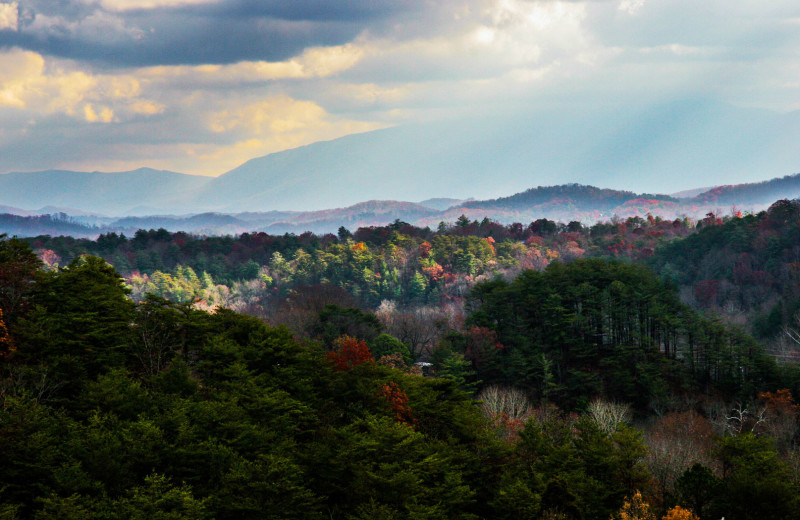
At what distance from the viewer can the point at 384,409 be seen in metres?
20.6

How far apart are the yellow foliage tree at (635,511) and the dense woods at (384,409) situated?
0.27ft

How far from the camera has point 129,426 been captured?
15.5 m

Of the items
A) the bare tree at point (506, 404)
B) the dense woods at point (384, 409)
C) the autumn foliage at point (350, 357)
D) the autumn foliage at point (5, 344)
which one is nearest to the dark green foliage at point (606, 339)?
the dense woods at point (384, 409)

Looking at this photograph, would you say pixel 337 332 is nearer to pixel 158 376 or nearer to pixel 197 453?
pixel 158 376

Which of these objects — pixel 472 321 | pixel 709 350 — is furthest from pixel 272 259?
pixel 709 350

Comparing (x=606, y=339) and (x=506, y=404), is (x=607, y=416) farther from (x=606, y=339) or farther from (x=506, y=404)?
(x=606, y=339)

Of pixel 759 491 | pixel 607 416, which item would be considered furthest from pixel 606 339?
pixel 759 491

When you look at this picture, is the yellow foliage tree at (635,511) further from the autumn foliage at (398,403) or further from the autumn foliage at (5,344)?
the autumn foliage at (5,344)

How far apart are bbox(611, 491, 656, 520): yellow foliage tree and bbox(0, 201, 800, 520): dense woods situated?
0.27 ft

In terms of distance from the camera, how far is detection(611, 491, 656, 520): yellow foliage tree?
48.9ft

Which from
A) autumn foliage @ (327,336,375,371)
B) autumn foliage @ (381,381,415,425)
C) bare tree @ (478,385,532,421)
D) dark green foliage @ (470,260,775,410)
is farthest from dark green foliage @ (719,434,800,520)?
dark green foliage @ (470,260,775,410)

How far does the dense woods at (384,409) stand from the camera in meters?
14.6

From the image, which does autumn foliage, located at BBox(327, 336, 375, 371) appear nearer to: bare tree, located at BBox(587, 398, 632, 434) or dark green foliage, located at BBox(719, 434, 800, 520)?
bare tree, located at BBox(587, 398, 632, 434)

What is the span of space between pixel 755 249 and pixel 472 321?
1529 inches
